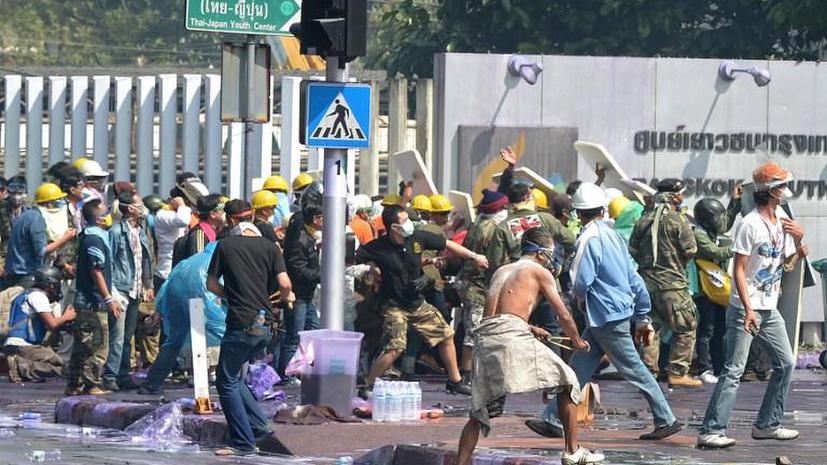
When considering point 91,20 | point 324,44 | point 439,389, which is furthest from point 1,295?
point 91,20

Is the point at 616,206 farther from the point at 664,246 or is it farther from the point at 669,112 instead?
the point at 669,112

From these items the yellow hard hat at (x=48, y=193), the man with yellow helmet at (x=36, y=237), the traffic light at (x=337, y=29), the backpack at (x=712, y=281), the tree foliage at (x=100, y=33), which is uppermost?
the tree foliage at (x=100, y=33)

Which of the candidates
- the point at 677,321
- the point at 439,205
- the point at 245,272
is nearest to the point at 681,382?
the point at 677,321

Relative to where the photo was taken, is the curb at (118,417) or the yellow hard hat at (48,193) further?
the yellow hard hat at (48,193)

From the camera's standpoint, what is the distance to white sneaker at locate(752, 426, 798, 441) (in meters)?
13.7

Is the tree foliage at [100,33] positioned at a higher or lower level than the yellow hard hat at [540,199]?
higher

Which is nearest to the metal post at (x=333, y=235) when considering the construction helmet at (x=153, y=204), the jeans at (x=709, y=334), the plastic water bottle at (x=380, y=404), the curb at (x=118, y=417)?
the plastic water bottle at (x=380, y=404)

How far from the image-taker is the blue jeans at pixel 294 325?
17547mm

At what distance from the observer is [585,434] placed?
14.2 meters

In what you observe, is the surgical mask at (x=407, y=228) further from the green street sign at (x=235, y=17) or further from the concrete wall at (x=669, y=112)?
the concrete wall at (x=669, y=112)

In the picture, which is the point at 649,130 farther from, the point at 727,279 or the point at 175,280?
the point at 175,280

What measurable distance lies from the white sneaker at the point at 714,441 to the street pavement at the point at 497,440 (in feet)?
0.28

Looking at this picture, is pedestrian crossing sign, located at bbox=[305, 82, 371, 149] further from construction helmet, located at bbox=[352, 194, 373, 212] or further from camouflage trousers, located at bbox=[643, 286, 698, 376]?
construction helmet, located at bbox=[352, 194, 373, 212]

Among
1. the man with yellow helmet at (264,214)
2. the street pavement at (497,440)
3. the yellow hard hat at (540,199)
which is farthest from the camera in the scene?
the yellow hard hat at (540,199)
